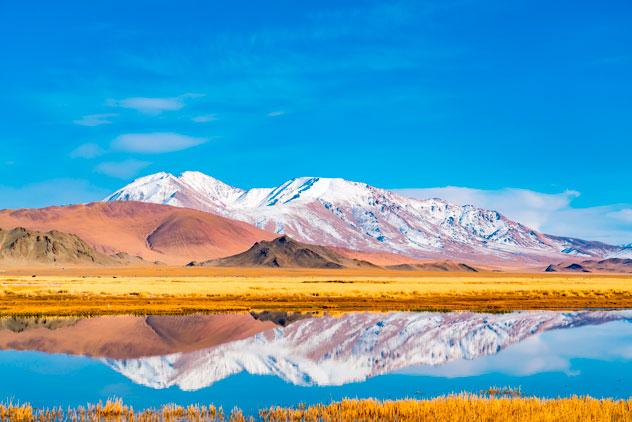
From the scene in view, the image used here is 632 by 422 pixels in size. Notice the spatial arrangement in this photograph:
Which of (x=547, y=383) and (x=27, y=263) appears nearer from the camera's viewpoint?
(x=547, y=383)

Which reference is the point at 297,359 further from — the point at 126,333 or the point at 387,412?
the point at 126,333

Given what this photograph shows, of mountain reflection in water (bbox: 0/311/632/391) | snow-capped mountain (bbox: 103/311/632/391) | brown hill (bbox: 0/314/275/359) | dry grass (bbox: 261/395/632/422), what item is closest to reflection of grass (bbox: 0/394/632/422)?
dry grass (bbox: 261/395/632/422)

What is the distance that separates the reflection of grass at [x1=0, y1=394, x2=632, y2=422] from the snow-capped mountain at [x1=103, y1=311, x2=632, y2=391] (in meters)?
4.42

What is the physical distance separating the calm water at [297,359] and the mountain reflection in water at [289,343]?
6cm

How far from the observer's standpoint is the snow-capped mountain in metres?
25.5

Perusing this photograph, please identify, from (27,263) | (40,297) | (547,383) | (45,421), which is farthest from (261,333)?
(27,263)

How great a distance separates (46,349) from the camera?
103ft

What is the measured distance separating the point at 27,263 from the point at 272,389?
17996 centimetres

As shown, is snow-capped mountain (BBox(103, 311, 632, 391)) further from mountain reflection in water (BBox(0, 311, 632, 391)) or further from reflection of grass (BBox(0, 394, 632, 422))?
reflection of grass (BBox(0, 394, 632, 422))

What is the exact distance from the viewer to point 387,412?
18.1m

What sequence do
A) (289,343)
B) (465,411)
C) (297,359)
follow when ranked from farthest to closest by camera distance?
1. (289,343)
2. (297,359)
3. (465,411)

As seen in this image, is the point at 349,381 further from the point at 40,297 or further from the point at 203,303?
the point at 40,297

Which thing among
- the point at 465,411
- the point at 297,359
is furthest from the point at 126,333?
the point at 465,411

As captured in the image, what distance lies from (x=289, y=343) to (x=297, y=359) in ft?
15.1
